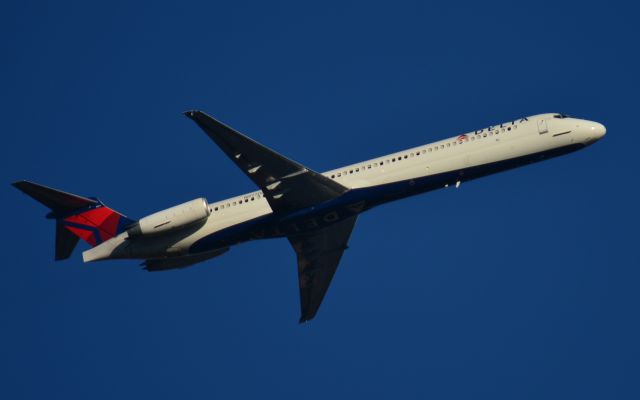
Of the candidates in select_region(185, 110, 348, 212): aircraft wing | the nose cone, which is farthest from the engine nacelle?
the nose cone

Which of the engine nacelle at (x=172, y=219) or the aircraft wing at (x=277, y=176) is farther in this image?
the engine nacelle at (x=172, y=219)

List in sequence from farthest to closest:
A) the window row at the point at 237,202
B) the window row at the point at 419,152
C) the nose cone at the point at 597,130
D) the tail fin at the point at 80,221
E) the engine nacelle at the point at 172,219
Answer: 1. the tail fin at the point at 80,221
2. the window row at the point at 237,202
3. the nose cone at the point at 597,130
4. the window row at the point at 419,152
5. the engine nacelle at the point at 172,219

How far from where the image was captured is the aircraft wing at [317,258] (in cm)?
5388

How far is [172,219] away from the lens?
49375mm

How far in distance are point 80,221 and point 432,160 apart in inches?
748

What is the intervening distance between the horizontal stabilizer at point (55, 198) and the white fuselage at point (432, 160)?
381 centimetres

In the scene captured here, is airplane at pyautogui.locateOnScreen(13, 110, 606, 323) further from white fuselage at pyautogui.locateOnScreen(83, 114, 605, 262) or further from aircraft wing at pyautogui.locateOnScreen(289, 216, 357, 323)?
aircraft wing at pyautogui.locateOnScreen(289, 216, 357, 323)

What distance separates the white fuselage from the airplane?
5 cm

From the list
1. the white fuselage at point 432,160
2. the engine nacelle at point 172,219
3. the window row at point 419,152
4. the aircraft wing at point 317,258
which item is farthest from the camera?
the aircraft wing at point 317,258

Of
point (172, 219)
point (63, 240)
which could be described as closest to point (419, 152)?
point (172, 219)

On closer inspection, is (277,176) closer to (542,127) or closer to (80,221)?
(80,221)

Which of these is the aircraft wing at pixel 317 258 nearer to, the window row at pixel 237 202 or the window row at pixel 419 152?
the window row at pixel 419 152

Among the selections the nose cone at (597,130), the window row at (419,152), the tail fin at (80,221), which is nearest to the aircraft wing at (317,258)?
the window row at (419,152)

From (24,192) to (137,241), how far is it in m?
6.19
